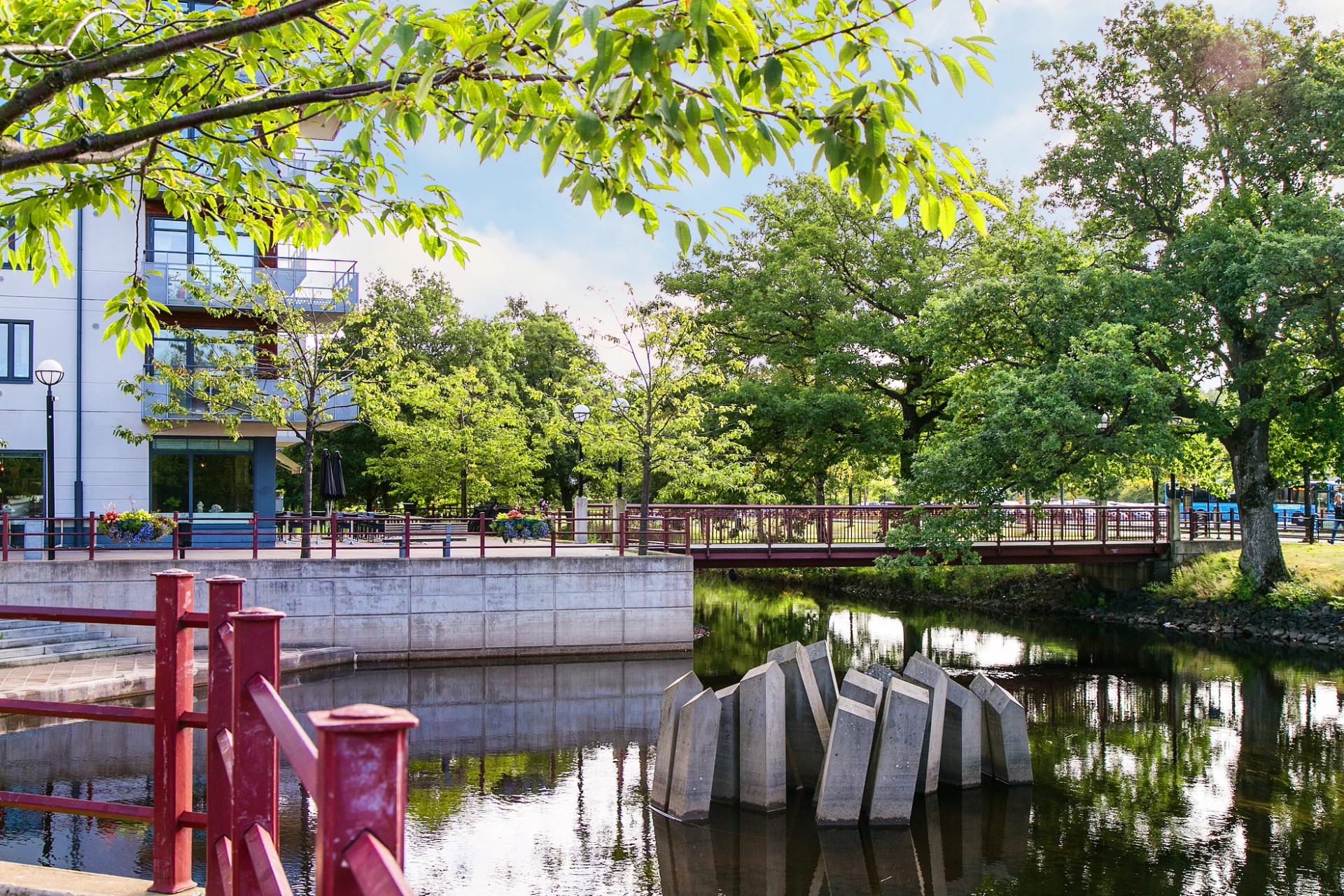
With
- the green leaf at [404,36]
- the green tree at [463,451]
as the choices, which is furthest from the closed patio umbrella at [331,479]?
the green leaf at [404,36]

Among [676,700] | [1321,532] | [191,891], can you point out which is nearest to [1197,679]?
[676,700]

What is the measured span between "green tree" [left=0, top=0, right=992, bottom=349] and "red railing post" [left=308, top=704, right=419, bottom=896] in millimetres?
2237

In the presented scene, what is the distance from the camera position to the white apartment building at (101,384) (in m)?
24.4

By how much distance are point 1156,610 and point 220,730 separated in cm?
2852


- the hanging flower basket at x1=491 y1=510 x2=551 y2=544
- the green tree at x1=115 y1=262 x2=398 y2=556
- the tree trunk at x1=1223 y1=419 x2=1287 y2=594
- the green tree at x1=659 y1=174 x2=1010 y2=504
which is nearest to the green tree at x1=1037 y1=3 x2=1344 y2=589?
the tree trunk at x1=1223 y1=419 x2=1287 y2=594

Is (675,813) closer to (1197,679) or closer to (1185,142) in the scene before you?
(1197,679)

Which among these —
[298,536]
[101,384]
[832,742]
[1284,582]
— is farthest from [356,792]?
[1284,582]

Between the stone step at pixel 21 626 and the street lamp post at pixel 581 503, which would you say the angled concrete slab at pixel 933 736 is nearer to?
the stone step at pixel 21 626

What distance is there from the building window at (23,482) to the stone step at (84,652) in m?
8.91

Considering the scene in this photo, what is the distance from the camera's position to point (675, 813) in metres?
10.4

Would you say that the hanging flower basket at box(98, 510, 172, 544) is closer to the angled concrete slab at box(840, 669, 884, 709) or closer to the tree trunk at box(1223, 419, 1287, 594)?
the angled concrete slab at box(840, 669, 884, 709)

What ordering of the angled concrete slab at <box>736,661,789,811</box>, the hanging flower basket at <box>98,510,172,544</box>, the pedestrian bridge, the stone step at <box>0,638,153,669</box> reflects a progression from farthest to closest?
the pedestrian bridge < the hanging flower basket at <box>98,510,172,544</box> < the stone step at <box>0,638,153,669</box> < the angled concrete slab at <box>736,661,789,811</box>

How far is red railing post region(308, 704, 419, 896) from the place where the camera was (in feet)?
4.91

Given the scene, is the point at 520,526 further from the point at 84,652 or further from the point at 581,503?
the point at 84,652
